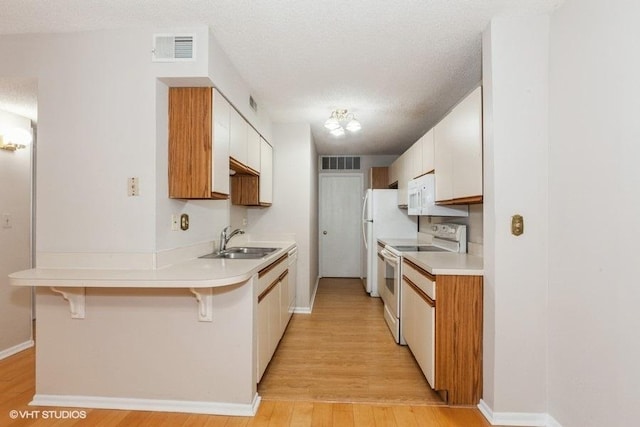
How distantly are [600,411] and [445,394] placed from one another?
0.79m

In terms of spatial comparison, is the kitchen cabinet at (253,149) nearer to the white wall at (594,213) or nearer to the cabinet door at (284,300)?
the cabinet door at (284,300)

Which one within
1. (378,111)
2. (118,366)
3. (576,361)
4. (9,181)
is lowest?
(118,366)

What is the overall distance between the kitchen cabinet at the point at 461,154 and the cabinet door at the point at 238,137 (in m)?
1.72

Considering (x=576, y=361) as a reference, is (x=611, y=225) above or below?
above

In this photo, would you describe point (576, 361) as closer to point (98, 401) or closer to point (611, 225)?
point (611, 225)

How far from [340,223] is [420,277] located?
3.79 m

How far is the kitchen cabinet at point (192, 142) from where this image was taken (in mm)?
2031

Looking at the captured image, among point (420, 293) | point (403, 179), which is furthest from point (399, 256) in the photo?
point (403, 179)

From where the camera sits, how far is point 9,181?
281 centimetres

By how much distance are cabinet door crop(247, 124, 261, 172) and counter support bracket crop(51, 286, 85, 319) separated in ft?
5.14

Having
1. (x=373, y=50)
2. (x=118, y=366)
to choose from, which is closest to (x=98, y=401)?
(x=118, y=366)

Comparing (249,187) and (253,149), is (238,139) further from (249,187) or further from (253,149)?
(249,187)

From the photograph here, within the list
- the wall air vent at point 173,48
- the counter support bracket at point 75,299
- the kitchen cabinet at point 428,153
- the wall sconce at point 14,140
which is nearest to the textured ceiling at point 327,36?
the wall air vent at point 173,48
